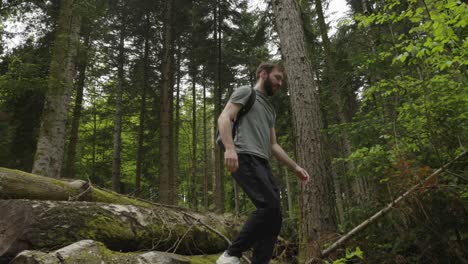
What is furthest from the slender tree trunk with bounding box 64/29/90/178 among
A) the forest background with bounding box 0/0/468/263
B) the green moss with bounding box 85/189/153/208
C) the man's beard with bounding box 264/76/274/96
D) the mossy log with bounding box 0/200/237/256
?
the man's beard with bounding box 264/76/274/96

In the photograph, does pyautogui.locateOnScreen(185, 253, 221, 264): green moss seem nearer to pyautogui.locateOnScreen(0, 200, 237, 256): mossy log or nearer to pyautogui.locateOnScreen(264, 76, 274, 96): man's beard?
pyautogui.locateOnScreen(0, 200, 237, 256): mossy log

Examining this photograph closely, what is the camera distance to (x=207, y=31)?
658 inches

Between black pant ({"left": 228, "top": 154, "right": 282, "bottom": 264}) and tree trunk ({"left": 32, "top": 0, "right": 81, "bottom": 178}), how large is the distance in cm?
609

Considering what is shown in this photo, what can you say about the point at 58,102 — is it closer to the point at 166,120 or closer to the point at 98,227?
the point at 166,120

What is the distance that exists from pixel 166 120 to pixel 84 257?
29.7ft

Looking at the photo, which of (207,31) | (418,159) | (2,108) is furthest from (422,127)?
(2,108)

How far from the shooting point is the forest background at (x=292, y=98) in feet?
14.2

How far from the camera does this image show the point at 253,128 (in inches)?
132

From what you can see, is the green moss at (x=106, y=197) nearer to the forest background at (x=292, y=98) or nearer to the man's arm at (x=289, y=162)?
the man's arm at (x=289, y=162)

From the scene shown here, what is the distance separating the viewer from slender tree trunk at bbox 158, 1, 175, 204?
1084cm

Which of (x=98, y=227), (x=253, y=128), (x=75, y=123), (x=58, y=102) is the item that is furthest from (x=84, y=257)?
(x=75, y=123)

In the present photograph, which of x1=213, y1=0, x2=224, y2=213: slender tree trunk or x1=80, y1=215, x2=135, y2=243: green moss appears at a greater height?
x1=213, y1=0, x2=224, y2=213: slender tree trunk

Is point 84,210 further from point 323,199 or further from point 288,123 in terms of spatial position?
point 288,123

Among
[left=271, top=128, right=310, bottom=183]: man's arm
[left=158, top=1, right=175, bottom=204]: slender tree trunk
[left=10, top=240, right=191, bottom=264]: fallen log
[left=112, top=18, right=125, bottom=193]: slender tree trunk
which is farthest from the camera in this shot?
[left=112, top=18, right=125, bottom=193]: slender tree trunk
